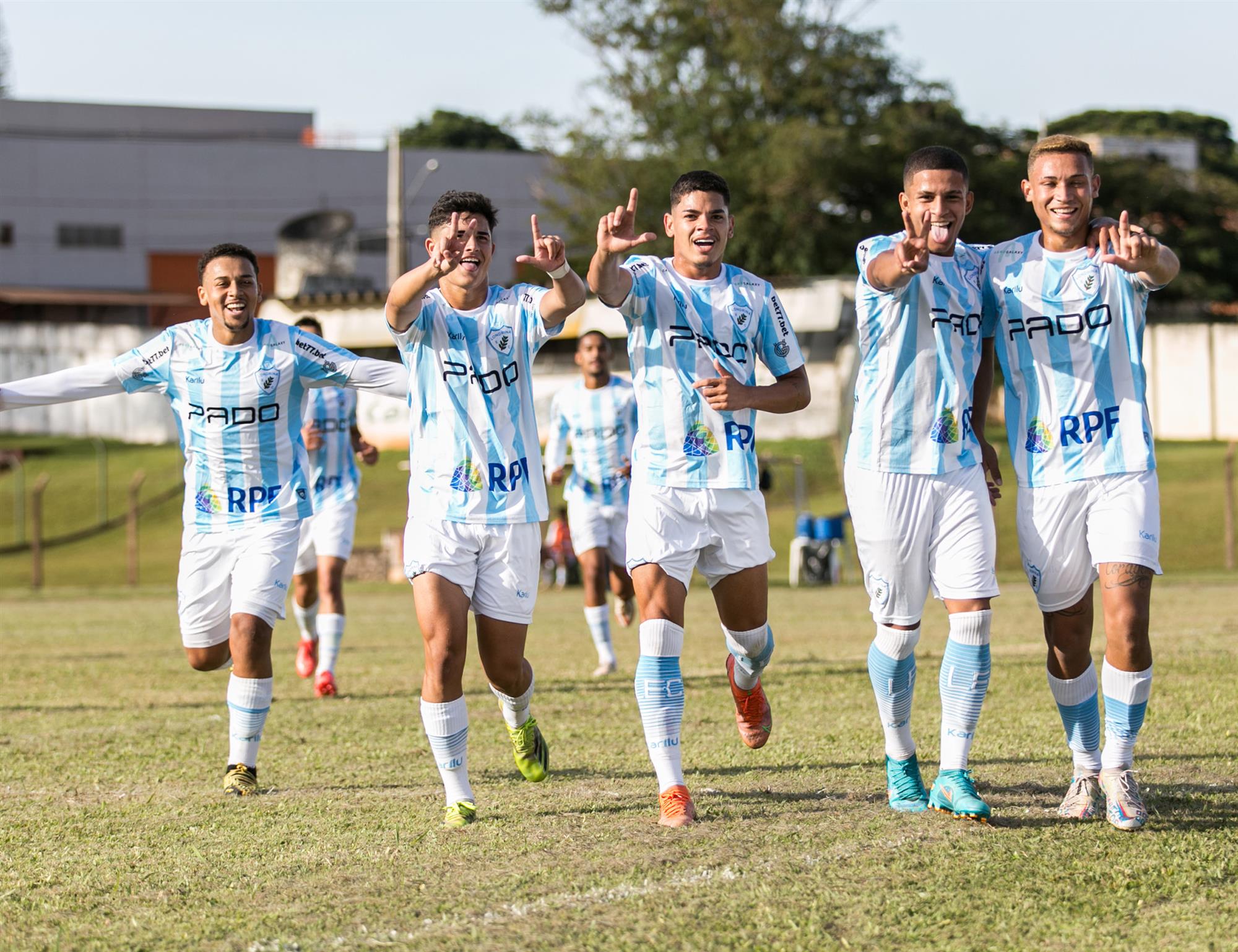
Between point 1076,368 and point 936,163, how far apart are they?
0.96m

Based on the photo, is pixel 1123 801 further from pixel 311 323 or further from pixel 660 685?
pixel 311 323

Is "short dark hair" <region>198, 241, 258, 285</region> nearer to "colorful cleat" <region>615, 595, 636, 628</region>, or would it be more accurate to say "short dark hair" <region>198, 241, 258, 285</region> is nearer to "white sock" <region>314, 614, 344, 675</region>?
"white sock" <region>314, 614, 344, 675</region>

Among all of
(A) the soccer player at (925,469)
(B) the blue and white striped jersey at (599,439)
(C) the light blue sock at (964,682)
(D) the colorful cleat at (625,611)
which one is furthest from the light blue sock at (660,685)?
(B) the blue and white striped jersey at (599,439)

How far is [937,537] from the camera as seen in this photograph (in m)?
5.81

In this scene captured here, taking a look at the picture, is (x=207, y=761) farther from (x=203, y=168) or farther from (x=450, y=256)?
(x=203, y=168)

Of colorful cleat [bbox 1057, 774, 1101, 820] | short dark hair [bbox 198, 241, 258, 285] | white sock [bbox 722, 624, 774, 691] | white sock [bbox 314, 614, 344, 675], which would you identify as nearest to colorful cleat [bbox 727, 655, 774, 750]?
white sock [bbox 722, 624, 774, 691]

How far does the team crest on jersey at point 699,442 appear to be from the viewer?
612 cm

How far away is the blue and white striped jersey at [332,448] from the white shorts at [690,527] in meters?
5.71

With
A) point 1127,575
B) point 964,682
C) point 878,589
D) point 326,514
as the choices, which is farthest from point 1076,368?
point 326,514

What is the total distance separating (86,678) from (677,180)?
8024mm

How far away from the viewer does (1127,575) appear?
5.54 meters

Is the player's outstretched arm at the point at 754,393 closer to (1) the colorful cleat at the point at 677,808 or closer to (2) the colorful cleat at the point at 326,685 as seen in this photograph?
(1) the colorful cleat at the point at 677,808

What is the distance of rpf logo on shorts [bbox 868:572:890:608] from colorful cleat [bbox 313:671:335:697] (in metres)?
5.75

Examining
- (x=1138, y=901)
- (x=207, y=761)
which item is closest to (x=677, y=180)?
(x=1138, y=901)
